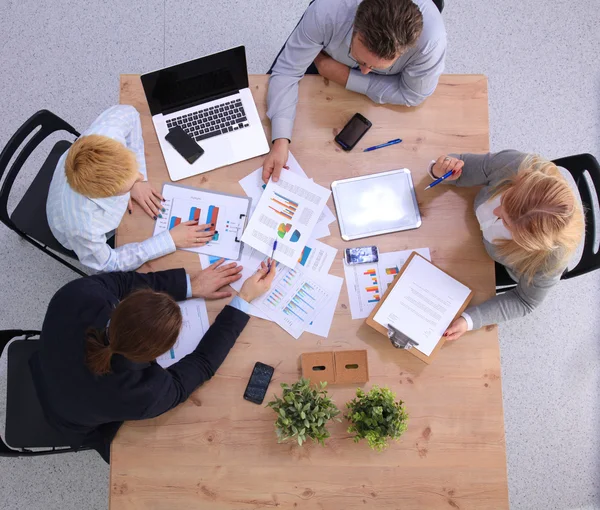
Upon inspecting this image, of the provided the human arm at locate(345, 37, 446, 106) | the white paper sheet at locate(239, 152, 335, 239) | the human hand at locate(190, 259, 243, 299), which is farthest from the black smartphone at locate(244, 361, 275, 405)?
the human arm at locate(345, 37, 446, 106)

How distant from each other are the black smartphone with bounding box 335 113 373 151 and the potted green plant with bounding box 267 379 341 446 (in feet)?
2.45

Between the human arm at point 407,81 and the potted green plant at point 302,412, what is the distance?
0.92 meters

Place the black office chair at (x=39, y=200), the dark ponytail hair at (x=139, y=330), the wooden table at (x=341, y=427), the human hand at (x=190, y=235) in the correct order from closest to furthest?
the dark ponytail hair at (x=139, y=330) → the wooden table at (x=341, y=427) → the human hand at (x=190, y=235) → the black office chair at (x=39, y=200)

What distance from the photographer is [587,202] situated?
4.93 ft

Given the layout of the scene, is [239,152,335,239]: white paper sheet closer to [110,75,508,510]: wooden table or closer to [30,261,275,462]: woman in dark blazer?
[110,75,508,510]: wooden table

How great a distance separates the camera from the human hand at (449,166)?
145 centimetres

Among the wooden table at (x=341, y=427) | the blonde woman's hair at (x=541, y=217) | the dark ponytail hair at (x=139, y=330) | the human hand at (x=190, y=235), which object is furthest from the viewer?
the human hand at (x=190, y=235)

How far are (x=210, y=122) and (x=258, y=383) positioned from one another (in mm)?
833

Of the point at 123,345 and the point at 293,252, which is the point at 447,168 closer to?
the point at 293,252

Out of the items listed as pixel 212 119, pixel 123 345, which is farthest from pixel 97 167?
pixel 123 345

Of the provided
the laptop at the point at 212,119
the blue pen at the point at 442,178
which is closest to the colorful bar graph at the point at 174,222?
the laptop at the point at 212,119

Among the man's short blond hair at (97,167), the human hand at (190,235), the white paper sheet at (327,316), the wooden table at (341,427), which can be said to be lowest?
the wooden table at (341,427)

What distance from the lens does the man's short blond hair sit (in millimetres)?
1321

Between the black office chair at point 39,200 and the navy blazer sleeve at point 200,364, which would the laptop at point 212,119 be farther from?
the navy blazer sleeve at point 200,364
